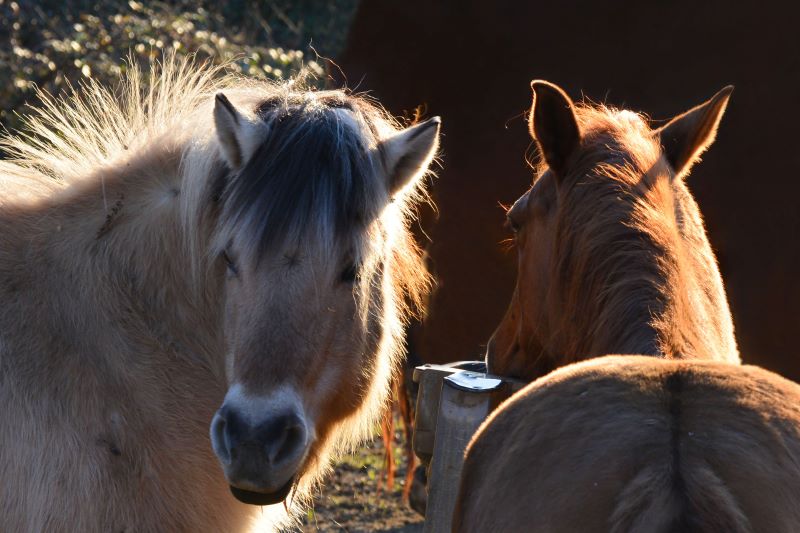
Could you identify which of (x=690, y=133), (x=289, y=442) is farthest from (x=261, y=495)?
(x=690, y=133)

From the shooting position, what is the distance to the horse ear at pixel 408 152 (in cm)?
282

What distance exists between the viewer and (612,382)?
5.90ft

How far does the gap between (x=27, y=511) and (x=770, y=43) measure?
432 centimetres

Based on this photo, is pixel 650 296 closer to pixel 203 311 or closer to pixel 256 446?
pixel 256 446

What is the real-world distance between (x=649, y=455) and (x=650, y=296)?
808 millimetres

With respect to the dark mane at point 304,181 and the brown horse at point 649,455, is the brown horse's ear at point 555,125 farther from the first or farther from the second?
the brown horse at point 649,455

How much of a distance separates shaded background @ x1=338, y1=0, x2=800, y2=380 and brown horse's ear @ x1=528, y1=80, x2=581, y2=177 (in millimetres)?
2080

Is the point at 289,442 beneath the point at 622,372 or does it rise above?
beneath

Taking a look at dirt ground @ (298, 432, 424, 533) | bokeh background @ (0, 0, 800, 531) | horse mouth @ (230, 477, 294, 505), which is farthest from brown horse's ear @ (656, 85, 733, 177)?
dirt ground @ (298, 432, 424, 533)

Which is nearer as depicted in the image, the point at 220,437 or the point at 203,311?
the point at 220,437

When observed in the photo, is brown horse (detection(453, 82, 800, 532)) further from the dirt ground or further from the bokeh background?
the dirt ground

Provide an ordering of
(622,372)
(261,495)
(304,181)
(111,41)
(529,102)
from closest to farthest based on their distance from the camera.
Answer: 1. (622,372)
2. (261,495)
3. (304,181)
4. (529,102)
5. (111,41)

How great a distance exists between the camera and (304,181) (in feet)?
8.62

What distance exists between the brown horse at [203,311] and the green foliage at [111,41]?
3.66m
